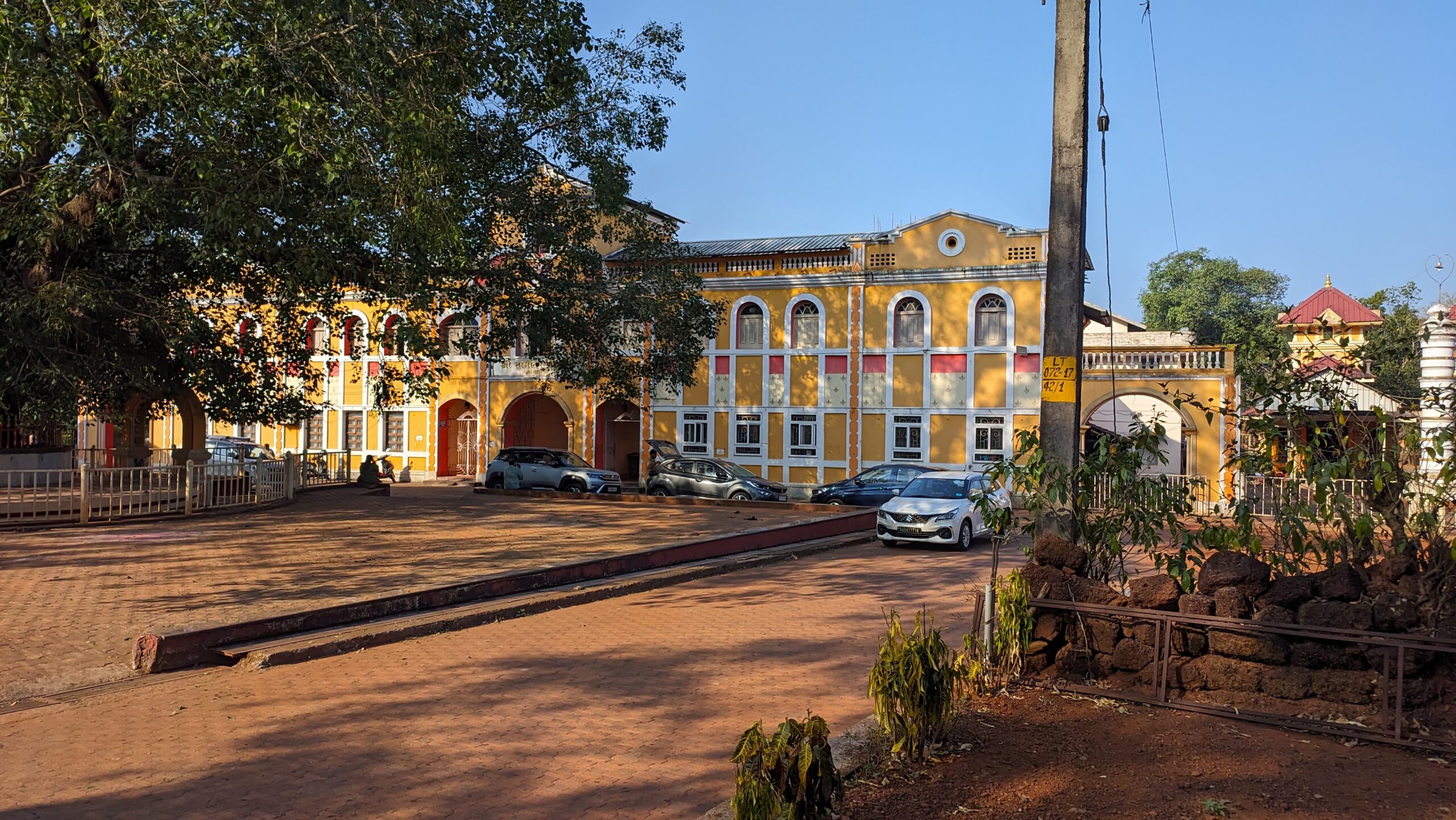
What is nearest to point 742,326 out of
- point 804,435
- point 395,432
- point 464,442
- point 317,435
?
point 804,435

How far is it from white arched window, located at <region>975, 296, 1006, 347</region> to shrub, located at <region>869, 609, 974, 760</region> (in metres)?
26.6

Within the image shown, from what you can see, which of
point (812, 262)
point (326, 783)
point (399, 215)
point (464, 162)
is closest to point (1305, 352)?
point (326, 783)

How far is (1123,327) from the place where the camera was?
43000 mm

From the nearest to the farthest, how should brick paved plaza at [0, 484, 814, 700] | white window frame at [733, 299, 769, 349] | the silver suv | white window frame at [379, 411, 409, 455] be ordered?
brick paved plaza at [0, 484, 814, 700] → the silver suv → white window frame at [733, 299, 769, 349] → white window frame at [379, 411, 409, 455]

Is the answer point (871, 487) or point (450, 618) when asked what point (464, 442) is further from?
point (450, 618)

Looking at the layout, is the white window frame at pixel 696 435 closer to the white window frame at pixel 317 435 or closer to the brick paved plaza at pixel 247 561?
the brick paved plaza at pixel 247 561

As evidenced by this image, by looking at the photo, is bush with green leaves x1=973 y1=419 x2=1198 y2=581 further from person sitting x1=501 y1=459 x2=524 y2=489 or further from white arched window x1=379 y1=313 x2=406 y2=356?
person sitting x1=501 y1=459 x2=524 y2=489

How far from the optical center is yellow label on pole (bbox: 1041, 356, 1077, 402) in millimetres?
7430

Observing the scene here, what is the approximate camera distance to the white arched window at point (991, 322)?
101 ft

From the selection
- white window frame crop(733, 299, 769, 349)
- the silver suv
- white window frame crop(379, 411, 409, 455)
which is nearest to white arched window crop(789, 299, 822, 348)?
white window frame crop(733, 299, 769, 349)

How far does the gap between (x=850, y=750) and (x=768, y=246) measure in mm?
29703

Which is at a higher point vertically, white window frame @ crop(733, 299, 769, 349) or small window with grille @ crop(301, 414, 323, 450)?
white window frame @ crop(733, 299, 769, 349)

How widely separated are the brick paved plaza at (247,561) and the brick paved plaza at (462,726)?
1437mm

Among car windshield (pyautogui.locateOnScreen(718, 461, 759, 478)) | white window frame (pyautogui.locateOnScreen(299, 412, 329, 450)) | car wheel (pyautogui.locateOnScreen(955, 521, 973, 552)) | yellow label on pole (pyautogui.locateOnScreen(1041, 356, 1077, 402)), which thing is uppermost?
yellow label on pole (pyautogui.locateOnScreen(1041, 356, 1077, 402))
